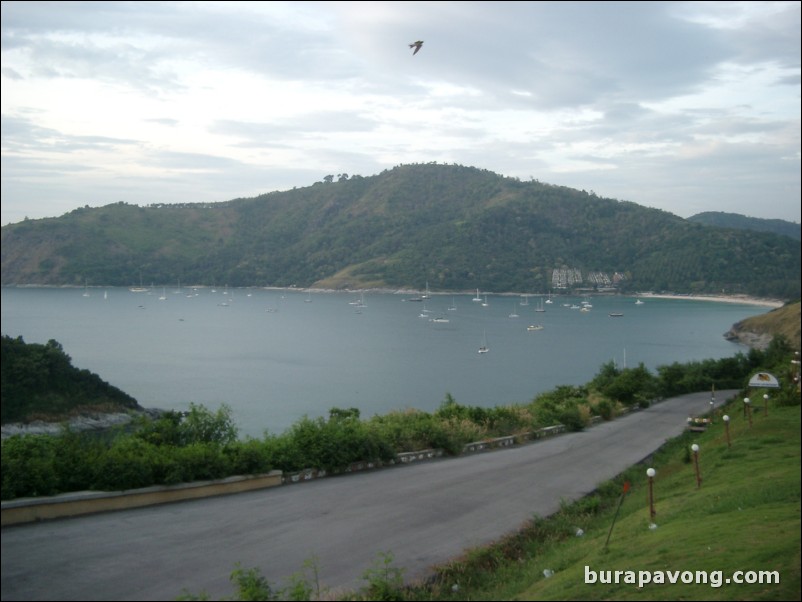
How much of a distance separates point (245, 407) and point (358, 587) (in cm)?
3051

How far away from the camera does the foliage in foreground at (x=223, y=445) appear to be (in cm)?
707

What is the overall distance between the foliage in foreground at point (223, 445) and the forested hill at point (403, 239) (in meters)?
19.5

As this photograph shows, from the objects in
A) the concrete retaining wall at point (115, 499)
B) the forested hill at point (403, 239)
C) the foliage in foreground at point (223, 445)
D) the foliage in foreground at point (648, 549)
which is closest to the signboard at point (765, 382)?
the foliage in foreground at point (223, 445)

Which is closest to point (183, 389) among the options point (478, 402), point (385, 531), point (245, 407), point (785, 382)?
point (245, 407)

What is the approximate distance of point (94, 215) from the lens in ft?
110

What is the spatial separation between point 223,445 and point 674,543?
6.03 metres

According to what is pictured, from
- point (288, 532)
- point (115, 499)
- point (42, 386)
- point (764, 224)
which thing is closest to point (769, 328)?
point (764, 224)

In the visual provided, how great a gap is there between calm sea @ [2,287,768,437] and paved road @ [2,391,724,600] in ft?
44.9

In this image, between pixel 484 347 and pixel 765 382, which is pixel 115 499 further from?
pixel 484 347

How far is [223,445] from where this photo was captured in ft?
31.3

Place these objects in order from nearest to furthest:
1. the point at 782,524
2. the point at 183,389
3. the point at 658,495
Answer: the point at 782,524
the point at 658,495
the point at 183,389

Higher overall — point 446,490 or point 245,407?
point 446,490

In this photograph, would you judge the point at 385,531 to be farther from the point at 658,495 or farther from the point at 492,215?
the point at 492,215

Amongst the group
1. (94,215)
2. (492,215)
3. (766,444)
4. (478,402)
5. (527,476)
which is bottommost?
(478,402)
